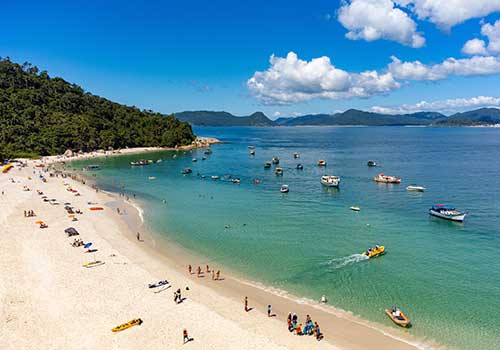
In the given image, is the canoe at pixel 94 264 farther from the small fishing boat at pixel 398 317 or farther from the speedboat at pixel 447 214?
the speedboat at pixel 447 214

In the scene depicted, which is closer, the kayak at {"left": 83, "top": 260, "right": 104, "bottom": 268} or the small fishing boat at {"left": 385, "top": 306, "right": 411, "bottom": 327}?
the small fishing boat at {"left": 385, "top": 306, "right": 411, "bottom": 327}

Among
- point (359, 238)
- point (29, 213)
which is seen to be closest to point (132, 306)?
point (359, 238)

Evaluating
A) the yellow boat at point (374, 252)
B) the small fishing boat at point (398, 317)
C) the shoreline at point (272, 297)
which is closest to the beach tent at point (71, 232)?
the shoreline at point (272, 297)

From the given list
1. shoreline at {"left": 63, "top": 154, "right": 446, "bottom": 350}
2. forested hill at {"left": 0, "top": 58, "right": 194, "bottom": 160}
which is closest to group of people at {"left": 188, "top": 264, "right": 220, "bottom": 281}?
shoreline at {"left": 63, "top": 154, "right": 446, "bottom": 350}

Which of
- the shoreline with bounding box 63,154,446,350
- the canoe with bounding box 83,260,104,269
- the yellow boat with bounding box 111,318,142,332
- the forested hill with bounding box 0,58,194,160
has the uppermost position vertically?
the forested hill with bounding box 0,58,194,160

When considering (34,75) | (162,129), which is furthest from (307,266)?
(34,75)

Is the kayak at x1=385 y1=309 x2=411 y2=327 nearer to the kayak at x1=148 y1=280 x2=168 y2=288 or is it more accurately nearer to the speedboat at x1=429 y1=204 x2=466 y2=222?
the kayak at x1=148 y1=280 x2=168 y2=288

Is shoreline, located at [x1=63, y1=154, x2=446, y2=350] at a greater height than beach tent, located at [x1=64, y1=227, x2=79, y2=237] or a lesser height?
lesser
